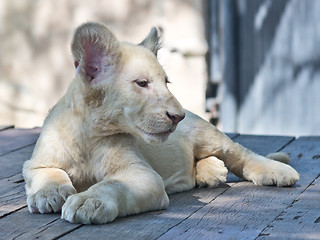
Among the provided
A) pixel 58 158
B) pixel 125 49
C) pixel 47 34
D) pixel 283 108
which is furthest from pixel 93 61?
pixel 47 34

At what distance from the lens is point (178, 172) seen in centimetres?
404

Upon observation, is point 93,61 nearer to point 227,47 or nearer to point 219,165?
point 219,165

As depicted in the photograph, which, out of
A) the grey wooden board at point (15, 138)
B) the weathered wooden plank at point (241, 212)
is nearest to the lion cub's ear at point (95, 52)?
the weathered wooden plank at point (241, 212)

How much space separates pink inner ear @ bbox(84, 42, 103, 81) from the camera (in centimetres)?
356

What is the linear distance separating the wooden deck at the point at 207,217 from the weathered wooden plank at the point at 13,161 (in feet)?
0.05

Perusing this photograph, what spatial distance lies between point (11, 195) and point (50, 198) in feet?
1.83

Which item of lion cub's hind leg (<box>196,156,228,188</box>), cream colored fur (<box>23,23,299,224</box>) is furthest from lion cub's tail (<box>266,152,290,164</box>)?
cream colored fur (<box>23,23,299,224</box>)

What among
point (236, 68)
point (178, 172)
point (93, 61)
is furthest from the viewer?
point (236, 68)

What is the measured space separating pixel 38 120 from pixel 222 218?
6645 millimetres

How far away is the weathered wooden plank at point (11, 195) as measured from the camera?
3.58 meters

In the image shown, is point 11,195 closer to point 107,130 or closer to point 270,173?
point 107,130

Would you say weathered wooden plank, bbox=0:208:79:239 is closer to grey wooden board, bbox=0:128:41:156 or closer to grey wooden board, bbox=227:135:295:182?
grey wooden board, bbox=0:128:41:156

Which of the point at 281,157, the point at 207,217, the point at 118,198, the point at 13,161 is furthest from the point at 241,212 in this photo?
the point at 13,161

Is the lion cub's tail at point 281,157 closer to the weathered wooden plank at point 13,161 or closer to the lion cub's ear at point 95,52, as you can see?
the lion cub's ear at point 95,52
